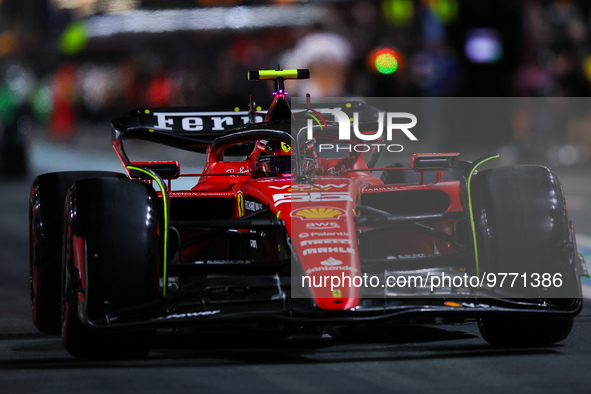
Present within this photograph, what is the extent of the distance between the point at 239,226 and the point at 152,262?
479mm

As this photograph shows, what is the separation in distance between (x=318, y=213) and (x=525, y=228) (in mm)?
1037

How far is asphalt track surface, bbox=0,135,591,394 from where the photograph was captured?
14.9 feet

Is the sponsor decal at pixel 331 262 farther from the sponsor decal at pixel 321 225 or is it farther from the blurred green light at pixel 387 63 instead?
the blurred green light at pixel 387 63

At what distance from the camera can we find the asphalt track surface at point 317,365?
14.9ft

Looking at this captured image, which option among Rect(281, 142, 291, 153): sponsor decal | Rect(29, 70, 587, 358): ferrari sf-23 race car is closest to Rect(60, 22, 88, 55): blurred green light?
Rect(281, 142, 291, 153): sponsor decal

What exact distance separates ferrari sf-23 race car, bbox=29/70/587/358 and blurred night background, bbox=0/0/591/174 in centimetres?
1089

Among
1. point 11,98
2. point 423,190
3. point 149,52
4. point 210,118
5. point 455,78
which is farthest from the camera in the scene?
point 149,52

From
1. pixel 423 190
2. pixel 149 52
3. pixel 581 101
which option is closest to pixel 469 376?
pixel 423 190

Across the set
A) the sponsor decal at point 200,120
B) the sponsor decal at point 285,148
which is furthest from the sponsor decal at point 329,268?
the sponsor decal at point 200,120

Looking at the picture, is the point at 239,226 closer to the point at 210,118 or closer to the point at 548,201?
the point at 548,201

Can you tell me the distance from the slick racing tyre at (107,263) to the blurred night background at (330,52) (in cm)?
1156

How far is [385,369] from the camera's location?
4.91 meters

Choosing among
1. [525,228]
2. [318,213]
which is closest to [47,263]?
[318,213]

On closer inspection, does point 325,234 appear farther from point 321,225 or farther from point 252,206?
point 252,206
